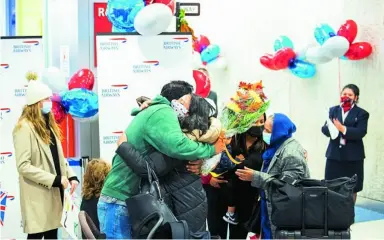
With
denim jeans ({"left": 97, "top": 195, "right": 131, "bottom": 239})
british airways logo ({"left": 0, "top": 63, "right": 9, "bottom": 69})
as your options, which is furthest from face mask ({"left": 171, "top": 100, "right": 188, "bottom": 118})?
british airways logo ({"left": 0, "top": 63, "right": 9, "bottom": 69})

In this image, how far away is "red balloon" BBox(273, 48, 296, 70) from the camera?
657 cm

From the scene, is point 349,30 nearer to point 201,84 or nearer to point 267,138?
point 201,84

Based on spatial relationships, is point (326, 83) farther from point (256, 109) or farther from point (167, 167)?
point (167, 167)

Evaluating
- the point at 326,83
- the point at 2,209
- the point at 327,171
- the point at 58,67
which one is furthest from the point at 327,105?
the point at 2,209

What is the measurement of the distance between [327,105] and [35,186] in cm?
430

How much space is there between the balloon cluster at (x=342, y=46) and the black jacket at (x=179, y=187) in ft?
11.8

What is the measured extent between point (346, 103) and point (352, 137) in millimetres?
351

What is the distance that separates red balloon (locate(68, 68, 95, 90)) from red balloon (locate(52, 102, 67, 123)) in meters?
0.18

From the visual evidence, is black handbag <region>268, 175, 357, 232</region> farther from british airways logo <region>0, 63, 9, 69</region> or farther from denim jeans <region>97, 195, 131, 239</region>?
british airways logo <region>0, 63, 9, 69</region>

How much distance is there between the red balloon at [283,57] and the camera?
21.5ft

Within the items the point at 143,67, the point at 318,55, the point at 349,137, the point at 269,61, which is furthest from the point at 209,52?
the point at 143,67

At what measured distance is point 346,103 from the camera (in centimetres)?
539

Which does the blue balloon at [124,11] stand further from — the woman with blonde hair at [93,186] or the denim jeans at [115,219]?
the denim jeans at [115,219]

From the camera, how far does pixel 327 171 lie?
18.2ft
